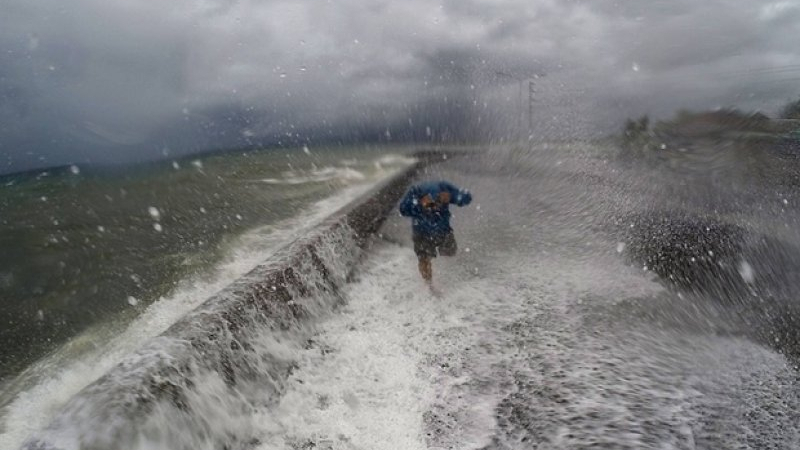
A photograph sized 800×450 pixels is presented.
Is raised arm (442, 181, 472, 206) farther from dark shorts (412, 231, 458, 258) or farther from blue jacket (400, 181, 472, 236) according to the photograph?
dark shorts (412, 231, 458, 258)

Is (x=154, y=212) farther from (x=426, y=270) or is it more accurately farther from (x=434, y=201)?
(x=434, y=201)

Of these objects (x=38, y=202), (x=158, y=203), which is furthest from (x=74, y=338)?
(x=38, y=202)

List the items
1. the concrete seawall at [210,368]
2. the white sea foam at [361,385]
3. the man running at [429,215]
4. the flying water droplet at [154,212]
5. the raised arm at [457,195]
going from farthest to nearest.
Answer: the flying water droplet at [154,212] → the man running at [429,215] → the raised arm at [457,195] → the white sea foam at [361,385] → the concrete seawall at [210,368]

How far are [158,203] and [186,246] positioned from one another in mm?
19501

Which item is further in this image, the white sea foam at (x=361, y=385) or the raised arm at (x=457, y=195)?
the raised arm at (x=457, y=195)

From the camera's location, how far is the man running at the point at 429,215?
6.02 meters

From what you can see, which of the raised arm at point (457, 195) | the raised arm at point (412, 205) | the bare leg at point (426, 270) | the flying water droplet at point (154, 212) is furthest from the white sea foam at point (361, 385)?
the flying water droplet at point (154, 212)

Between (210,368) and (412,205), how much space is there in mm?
3296

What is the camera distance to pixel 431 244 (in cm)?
623

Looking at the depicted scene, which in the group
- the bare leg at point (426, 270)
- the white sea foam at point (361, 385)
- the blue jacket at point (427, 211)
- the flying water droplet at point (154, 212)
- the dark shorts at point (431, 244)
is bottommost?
the flying water droplet at point (154, 212)

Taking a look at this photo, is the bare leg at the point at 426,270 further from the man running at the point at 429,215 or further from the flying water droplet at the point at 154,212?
the flying water droplet at the point at 154,212

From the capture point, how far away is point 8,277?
10.4m

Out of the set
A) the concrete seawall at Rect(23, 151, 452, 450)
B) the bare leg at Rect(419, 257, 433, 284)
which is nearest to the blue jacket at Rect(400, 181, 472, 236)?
the bare leg at Rect(419, 257, 433, 284)

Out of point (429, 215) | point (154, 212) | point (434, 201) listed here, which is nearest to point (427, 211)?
point (429, 215)
